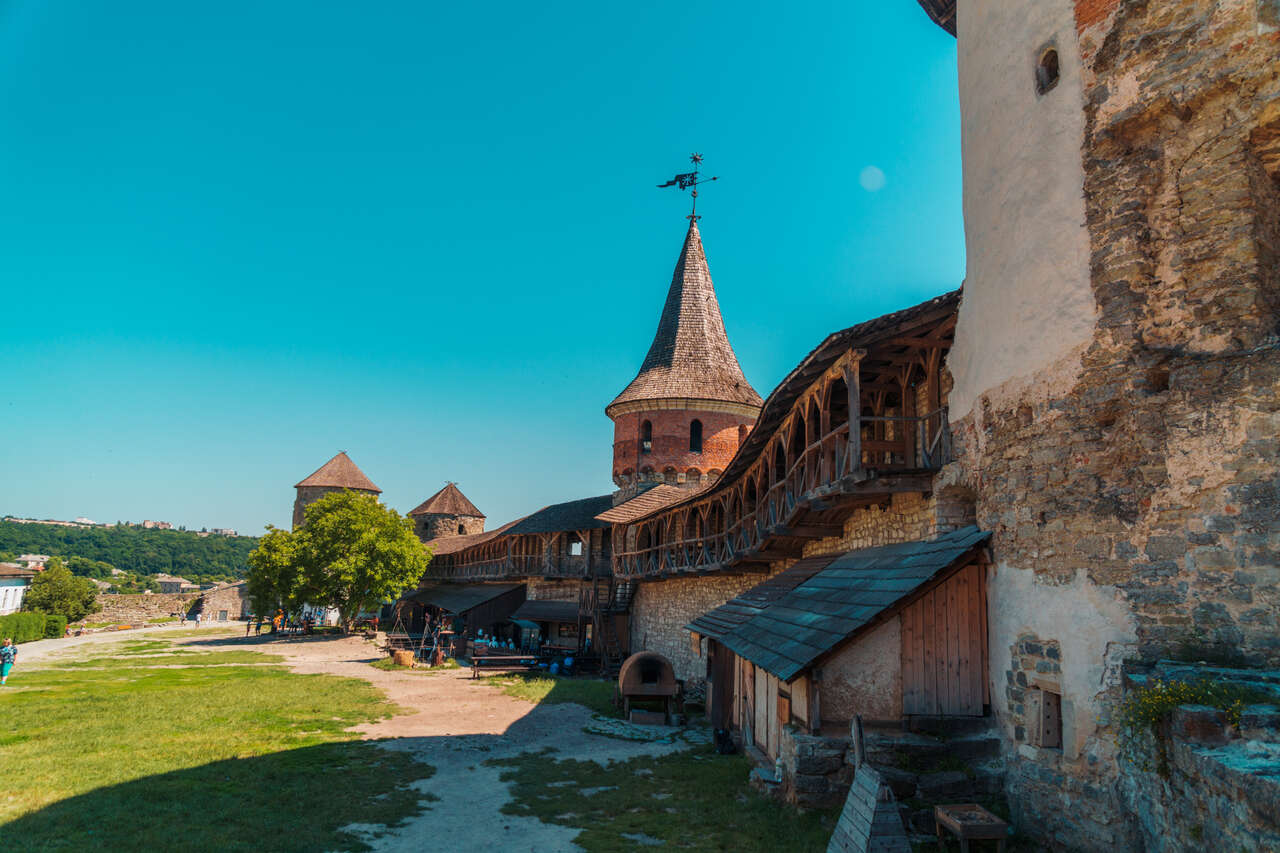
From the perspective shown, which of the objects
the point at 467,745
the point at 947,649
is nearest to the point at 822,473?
the point at 947,649

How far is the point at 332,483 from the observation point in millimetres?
55031

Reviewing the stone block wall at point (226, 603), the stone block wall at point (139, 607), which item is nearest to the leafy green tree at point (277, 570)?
the stone block wall at point (226, 603)

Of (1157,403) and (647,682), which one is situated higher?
(1157,403)

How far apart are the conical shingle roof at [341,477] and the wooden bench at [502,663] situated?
115 feet

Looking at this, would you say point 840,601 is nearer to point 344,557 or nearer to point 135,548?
point 344,557

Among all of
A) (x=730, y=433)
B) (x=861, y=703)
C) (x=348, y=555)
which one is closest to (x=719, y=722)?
(x=861, y=703)

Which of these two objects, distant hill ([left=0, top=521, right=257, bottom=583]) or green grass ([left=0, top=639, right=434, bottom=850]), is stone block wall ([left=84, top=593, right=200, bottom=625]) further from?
distant hill ([left=0, top=521, right=257, bottom=583])

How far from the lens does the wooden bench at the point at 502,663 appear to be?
22.6 metres

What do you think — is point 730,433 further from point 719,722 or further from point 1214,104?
point 1214,104

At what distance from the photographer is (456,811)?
8.52 m

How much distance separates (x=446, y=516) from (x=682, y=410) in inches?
1214

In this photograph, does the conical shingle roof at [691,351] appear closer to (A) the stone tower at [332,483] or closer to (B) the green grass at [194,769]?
(B) the green grass at [194,769]

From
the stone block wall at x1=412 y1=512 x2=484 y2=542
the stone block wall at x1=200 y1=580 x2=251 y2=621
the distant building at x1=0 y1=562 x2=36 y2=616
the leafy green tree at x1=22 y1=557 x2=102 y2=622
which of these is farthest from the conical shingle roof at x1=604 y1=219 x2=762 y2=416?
the distant building at x1=0 y1=562 x2=36 y2=616

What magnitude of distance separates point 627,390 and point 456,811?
23.1m
